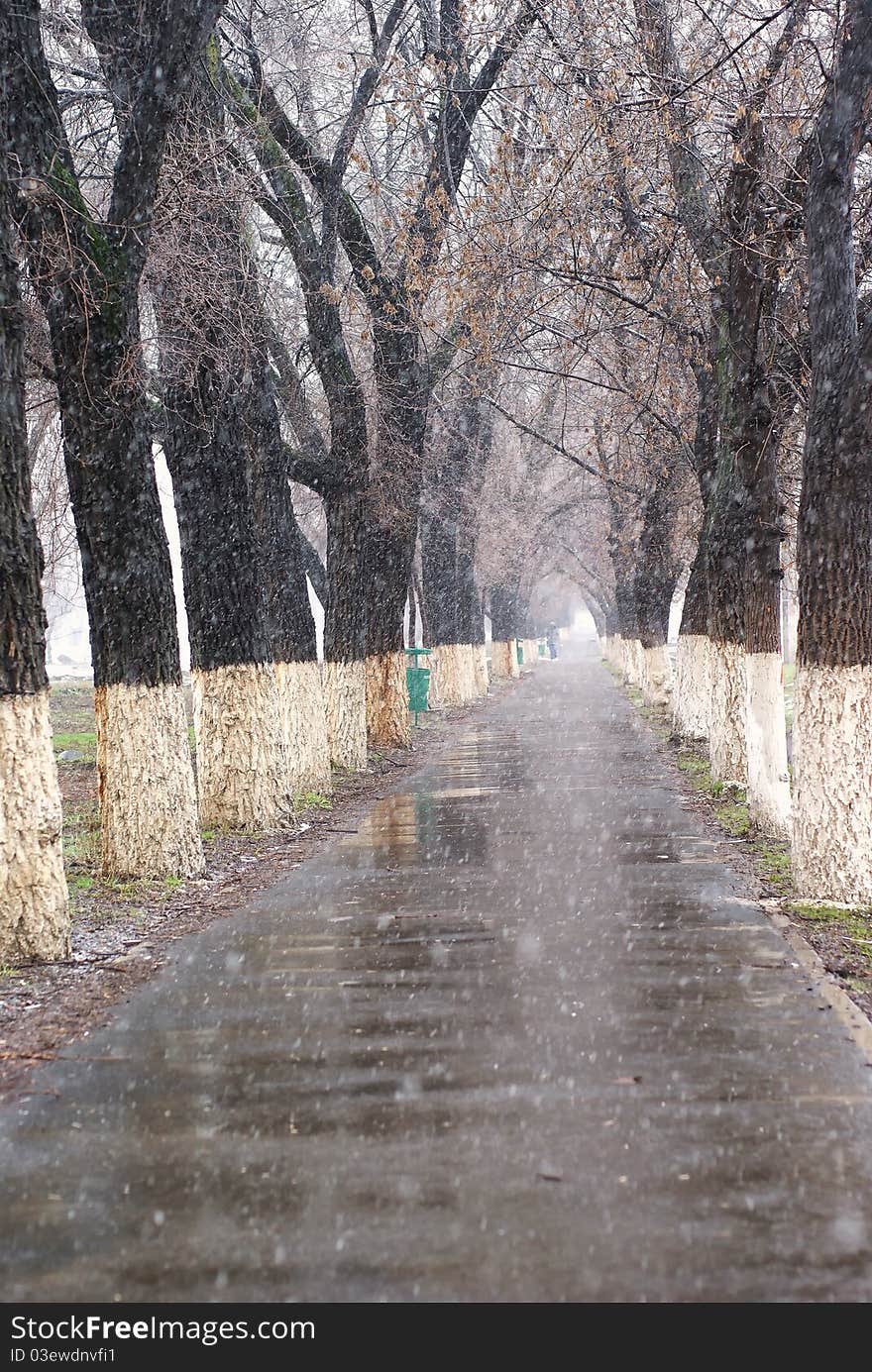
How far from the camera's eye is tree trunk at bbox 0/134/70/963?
8.62m

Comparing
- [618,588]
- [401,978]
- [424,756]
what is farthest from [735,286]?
[618,588]

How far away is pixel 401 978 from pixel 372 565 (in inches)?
677

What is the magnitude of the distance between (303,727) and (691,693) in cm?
865

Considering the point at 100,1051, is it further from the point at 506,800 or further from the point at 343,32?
A: the point at 343,32

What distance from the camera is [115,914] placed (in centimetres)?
1024

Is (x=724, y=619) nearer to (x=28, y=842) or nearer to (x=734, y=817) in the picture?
(x=734, y=817)

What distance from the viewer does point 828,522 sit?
1002cm

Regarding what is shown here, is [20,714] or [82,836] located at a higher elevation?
[20,714]

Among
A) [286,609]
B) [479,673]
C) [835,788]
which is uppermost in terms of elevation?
[286,609]

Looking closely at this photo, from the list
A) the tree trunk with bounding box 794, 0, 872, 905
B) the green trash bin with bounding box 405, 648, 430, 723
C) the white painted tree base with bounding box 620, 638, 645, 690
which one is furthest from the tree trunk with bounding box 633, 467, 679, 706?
the tree trunk with bounding box 794, 0, 872, 905

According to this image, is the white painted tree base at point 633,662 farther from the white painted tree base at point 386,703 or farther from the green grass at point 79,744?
the green grass at point 79,744

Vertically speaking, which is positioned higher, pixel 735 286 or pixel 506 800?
pixel 735 286

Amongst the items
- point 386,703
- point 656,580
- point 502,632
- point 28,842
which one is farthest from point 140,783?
point 502,632

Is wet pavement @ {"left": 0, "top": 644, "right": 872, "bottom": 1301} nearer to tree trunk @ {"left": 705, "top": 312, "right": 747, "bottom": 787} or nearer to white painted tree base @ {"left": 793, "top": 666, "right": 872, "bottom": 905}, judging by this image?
white painted tree base @ {"left": 793, "top": 666, "right": 872, "bottom": 905}
